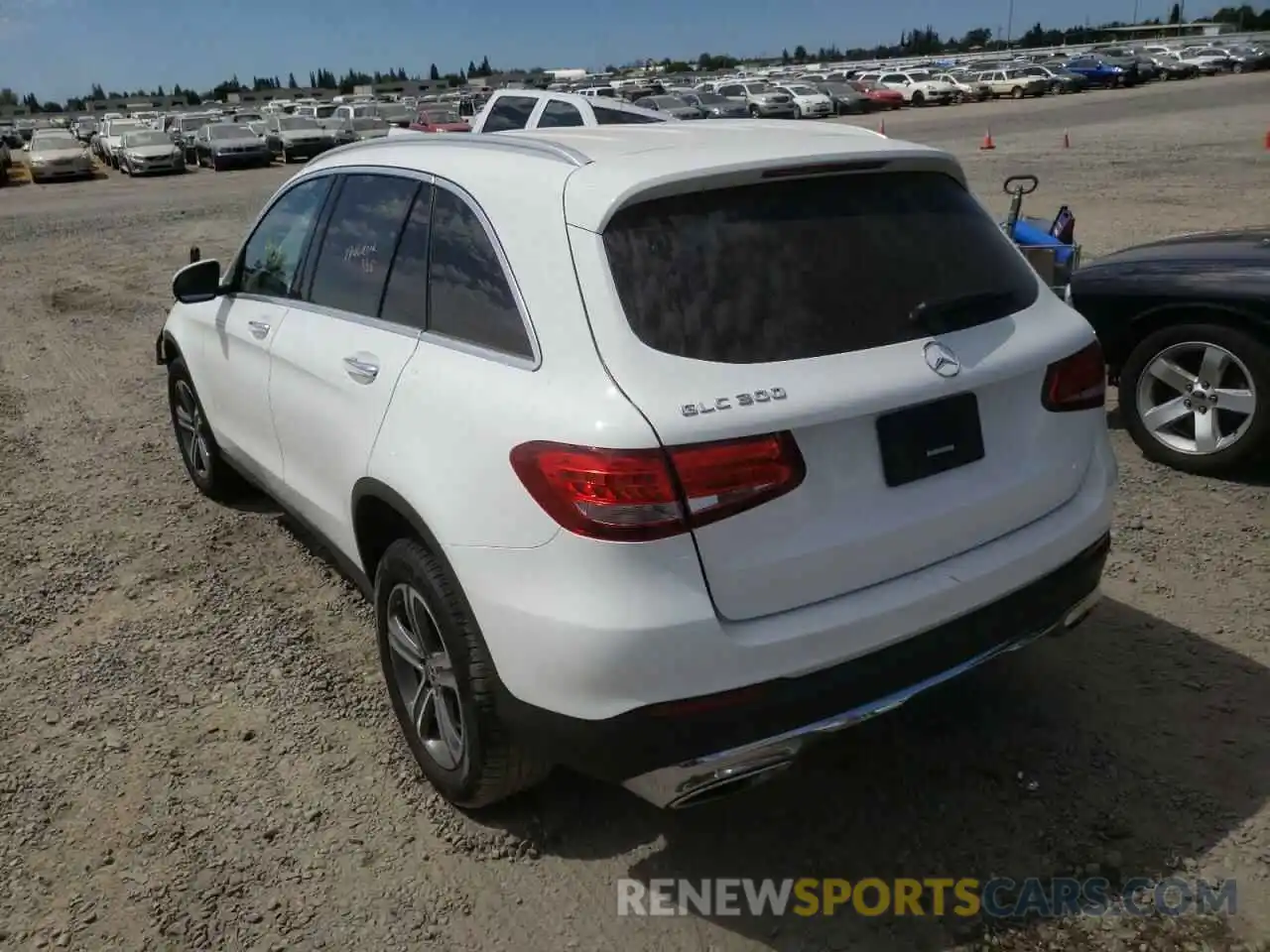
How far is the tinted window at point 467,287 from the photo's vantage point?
106 inches

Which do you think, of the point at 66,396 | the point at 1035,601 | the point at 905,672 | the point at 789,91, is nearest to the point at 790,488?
the point at 905,672

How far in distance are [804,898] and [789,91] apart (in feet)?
144

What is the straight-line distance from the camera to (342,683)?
12.6ft

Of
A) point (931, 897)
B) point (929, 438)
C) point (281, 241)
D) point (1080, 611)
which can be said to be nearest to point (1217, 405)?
point (1080, 611)

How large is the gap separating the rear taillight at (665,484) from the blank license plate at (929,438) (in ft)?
0.88

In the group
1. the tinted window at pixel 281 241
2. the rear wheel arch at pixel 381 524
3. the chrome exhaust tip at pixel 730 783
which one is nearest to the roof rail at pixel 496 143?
the tinted window at pixel 281 241

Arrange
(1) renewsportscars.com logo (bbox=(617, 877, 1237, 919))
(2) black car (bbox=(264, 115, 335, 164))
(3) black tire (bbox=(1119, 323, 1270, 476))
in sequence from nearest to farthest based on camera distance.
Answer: (1) renewsportscars.com logo (bbox=(617, 877, 1237, 919)) < (3) black tire (bbox=(1119, 323, 1270, 476)) < (2) black car (bbox=(264, 115, 335, 164))

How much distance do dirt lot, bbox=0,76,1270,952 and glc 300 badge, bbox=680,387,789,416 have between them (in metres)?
1.32

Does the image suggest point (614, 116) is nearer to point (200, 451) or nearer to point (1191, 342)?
point (200, 451)

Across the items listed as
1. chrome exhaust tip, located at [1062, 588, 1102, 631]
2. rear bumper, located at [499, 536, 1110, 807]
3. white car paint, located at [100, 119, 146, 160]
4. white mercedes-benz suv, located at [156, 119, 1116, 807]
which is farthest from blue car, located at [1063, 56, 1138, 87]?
rear bumper, located at [499, 536, 1110, 807]

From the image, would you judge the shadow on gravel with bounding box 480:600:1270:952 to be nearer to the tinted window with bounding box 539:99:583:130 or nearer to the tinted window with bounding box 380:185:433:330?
the tinted window with bounding box 380:185:433:330

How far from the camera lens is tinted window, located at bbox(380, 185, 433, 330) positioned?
311 centimetres

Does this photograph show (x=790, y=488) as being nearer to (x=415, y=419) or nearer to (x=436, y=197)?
(x=415, y=419)

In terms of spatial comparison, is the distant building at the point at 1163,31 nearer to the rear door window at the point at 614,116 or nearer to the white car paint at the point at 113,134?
the white car paint at the point at 113,134
